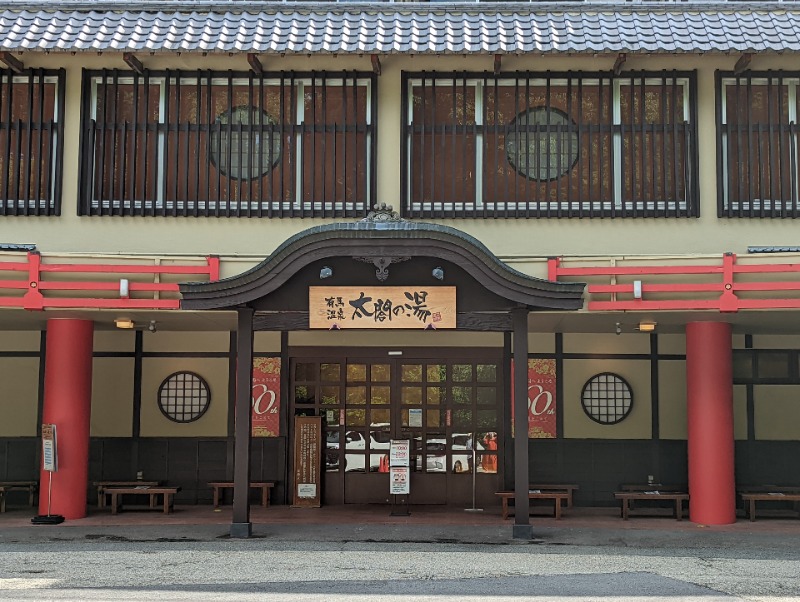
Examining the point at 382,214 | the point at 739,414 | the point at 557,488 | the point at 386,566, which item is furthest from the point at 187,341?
the point at 739,414

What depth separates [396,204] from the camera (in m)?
16.2

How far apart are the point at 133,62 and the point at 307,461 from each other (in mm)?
7355

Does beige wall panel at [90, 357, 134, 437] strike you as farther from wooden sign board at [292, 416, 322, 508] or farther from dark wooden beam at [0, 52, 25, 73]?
dark wooden beam at [0, 52, 25, 73]

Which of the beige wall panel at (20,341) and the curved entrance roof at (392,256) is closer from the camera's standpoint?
the curved entrance roof at (392,256)

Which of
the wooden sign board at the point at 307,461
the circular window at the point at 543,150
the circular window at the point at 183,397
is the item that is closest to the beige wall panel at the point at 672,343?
the circular window at the point at 543,150

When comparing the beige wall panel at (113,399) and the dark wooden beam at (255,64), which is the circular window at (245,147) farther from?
the beige wall panel at (113,399)

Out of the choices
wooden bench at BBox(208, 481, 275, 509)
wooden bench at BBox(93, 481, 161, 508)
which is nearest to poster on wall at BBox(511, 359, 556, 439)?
wooden bench at BBox(208, 481, 275, 509)

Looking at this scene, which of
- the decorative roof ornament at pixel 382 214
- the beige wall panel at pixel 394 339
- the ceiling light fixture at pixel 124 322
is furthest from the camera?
the beige wall panel at pixel 394 339

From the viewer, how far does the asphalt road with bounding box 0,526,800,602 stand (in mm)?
10758

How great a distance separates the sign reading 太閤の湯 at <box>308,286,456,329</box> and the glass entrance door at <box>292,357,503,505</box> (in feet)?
14.8

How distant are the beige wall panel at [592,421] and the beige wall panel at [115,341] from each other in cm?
785

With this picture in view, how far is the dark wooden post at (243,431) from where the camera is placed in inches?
569

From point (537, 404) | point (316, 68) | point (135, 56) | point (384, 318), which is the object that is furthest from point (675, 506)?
point (135, 56)

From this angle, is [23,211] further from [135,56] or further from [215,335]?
[215,335]
